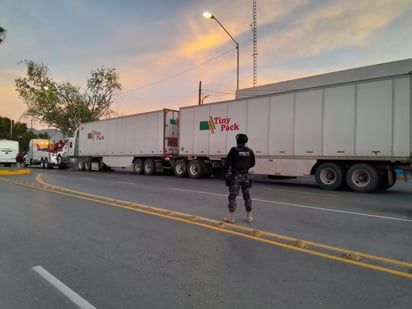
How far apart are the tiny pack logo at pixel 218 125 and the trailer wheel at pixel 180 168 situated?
265cm

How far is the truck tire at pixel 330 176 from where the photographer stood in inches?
488

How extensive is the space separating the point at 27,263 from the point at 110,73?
38912 mm

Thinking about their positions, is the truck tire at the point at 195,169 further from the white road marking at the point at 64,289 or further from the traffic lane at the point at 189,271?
the white road marking at the point at 64,289

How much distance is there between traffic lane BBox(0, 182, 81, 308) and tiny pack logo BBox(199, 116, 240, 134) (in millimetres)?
11044

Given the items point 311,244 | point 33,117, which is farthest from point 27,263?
point 33,117

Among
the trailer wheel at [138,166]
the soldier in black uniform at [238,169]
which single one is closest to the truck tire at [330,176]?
the soldier in black uniform at [238,169]

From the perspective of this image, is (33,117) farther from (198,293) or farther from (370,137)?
(198,293)

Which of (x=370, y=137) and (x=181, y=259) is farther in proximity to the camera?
(x=370, y=137)

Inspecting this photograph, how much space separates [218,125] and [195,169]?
302 centimetres

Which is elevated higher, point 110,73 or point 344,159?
point 110,73

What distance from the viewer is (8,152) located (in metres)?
29.4

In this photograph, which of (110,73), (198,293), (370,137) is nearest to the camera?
(198,293)

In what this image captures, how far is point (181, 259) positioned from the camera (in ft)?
14.2

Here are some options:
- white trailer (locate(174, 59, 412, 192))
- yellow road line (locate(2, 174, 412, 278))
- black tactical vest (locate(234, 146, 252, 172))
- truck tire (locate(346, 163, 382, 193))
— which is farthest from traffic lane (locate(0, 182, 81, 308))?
truck tire (locate(346, 163, 382, 193))
